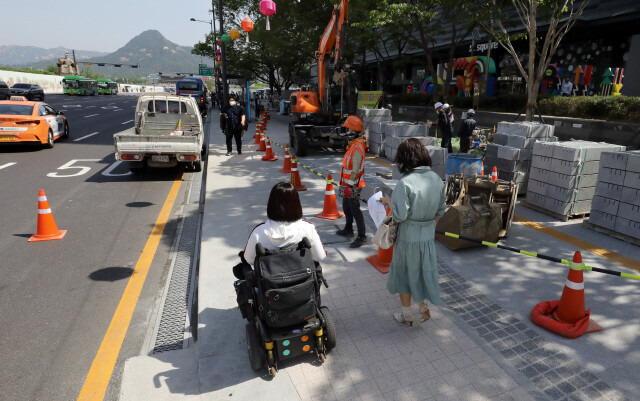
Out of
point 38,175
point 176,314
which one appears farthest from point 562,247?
point 38,175

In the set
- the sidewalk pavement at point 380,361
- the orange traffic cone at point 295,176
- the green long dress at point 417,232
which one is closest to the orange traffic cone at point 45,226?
the sidewalk pavement at point 380,361

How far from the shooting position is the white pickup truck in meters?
9.74

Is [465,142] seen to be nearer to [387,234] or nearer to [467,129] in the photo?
[467,129]

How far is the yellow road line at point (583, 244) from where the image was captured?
17.7 feet

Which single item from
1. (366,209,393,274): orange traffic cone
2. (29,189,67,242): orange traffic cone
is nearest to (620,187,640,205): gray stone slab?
(366,209,393,274): orange traffic cone

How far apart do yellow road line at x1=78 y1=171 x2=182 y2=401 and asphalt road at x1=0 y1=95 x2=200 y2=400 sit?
0.19 ft

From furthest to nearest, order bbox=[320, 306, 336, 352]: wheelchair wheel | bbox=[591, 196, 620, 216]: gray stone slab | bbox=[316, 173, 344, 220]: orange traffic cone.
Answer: bbox=[316, 173, 344, 220]: orange traffic cone
bbox=[591, 196, 620, 216]: gray stone slab
bbox=[320, 306, 336, 352]: wheelchair wheel

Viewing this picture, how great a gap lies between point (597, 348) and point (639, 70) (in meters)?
17.0

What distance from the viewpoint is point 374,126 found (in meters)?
13.9

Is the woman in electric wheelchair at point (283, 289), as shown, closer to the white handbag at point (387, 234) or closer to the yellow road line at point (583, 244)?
the white handbag at point (387, 234)

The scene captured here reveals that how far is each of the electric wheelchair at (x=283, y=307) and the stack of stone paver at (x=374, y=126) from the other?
10433 millimetres

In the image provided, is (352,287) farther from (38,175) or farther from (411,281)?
(38,175)

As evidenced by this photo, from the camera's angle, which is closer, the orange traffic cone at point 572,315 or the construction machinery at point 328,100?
the orange traffic cone at point 572,315

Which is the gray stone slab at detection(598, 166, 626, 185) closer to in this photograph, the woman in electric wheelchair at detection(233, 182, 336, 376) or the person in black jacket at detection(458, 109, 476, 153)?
the woman in electric wheelchair at detection(233, 182, 336, 376)
